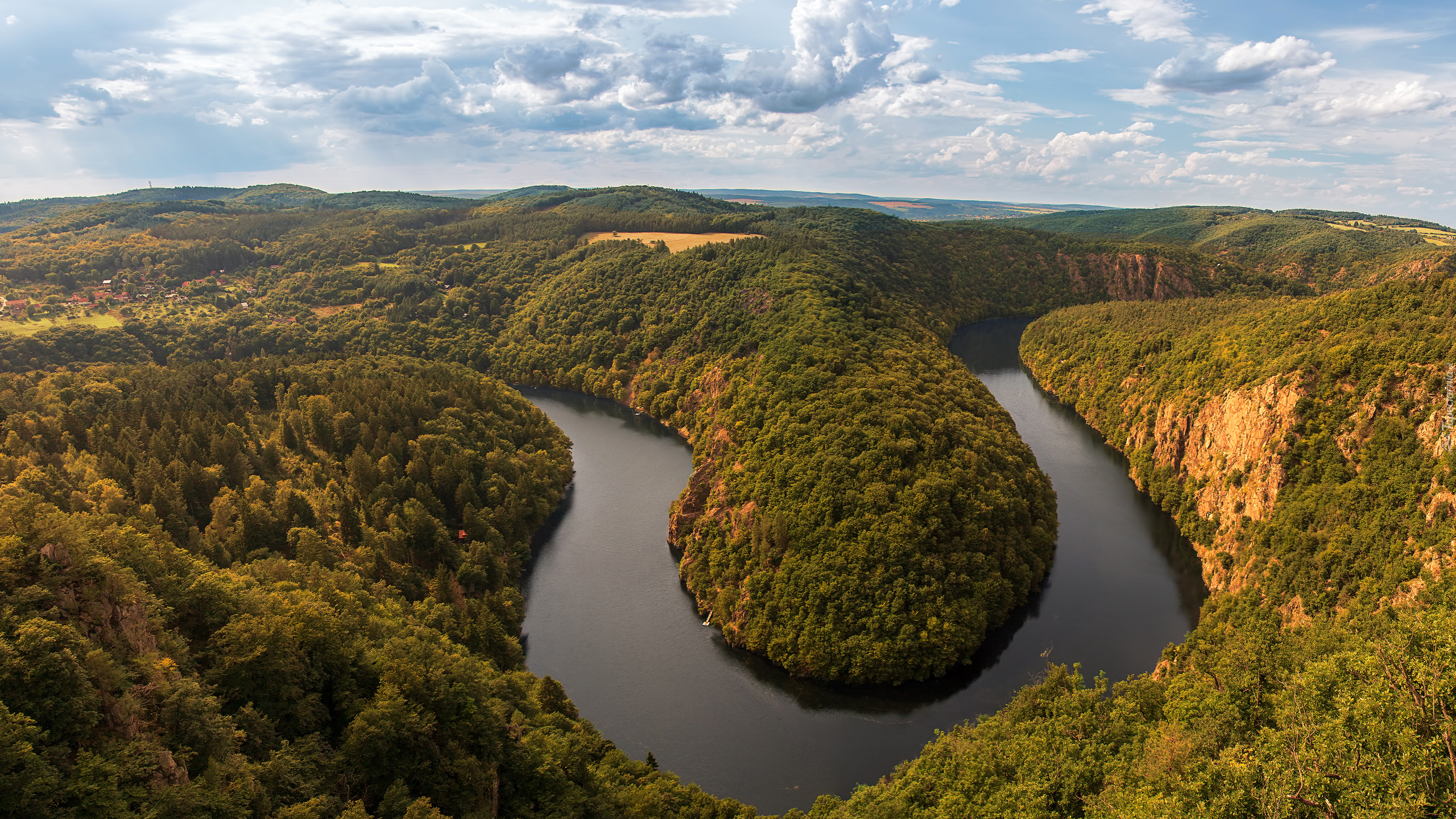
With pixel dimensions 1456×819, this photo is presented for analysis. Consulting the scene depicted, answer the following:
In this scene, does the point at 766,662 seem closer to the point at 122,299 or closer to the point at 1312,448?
the point at 1312,448

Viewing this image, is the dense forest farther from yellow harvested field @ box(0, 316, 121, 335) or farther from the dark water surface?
the dark water surface

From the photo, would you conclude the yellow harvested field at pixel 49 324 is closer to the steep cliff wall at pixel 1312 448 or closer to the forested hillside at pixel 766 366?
the forested hillside at pixel 766 366

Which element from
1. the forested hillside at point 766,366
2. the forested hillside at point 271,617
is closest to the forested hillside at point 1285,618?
the forested hillside at point 766,366

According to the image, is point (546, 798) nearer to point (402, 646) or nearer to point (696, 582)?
point (402, 646)

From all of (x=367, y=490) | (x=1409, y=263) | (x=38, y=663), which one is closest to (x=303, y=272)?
(x=367, y=490)

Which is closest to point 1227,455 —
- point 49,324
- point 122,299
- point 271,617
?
point 271,617

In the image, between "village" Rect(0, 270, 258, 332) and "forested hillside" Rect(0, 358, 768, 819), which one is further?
"village" Rect(0, 270, 258, 332)

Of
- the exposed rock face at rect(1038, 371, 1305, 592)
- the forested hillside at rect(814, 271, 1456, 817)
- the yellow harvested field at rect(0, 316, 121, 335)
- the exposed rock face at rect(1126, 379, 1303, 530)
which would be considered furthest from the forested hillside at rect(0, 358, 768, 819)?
the exposed rock face at rect(1126, 379, 1303, 530)
